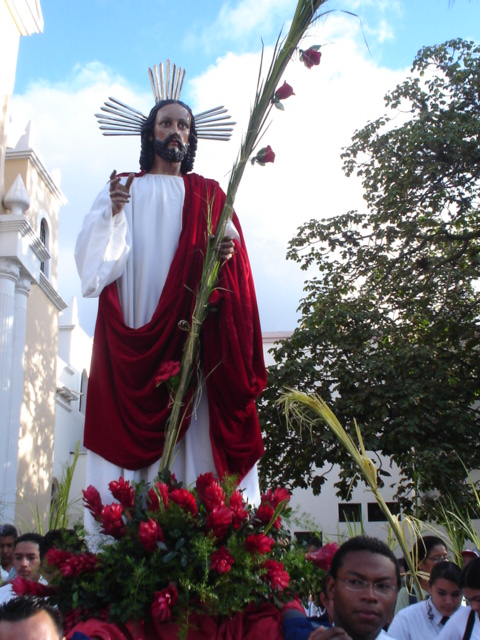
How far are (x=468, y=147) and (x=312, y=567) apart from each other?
1097cm

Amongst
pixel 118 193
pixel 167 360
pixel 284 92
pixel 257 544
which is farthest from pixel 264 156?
pixel 257 544

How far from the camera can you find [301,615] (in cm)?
266

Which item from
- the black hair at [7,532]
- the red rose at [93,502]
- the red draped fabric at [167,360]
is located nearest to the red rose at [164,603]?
the red rose at [93,502]

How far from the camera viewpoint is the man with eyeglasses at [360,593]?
2410 millimetres

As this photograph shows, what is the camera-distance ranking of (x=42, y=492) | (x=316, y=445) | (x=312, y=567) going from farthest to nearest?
1. (x=42, y=492)
2. (x=316, y=445)
3. (x=312, y=567)

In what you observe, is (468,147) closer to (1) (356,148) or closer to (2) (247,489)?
(1) (356,148)

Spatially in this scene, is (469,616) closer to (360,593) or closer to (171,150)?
(360,593)

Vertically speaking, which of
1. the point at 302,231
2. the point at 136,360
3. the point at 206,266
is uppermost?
the point at 302,231

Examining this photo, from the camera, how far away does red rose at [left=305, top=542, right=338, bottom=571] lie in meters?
2.97

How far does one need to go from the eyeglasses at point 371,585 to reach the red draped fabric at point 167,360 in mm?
1051

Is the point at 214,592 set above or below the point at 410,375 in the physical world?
below

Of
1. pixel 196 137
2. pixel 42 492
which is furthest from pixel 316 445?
pixel 196 137

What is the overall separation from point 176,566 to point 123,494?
1.25 ft

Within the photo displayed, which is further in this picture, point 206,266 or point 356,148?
point 356,148
